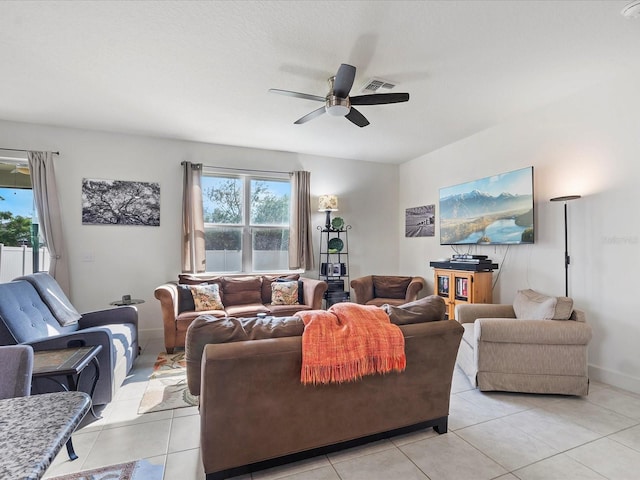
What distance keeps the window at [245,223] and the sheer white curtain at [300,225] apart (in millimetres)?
194

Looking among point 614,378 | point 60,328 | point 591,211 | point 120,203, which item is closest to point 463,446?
point 614,378

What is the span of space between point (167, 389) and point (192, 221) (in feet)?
7.55

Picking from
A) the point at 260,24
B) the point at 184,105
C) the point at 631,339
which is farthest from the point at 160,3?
the point at 631,339

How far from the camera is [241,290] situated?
14.1 feet

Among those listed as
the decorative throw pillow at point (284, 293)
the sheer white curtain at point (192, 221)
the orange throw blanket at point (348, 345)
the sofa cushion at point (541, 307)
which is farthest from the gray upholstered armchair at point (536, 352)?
the sheer white curtain at point (192, 221)

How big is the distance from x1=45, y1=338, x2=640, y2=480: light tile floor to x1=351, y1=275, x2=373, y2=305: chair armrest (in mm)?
2338

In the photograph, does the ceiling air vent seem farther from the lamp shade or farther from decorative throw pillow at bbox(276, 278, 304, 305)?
decorative throw pillow at bbox(276, 278, 304, 305)

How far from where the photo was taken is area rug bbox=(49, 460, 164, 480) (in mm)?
1654

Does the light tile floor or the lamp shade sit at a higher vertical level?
the lamp shade

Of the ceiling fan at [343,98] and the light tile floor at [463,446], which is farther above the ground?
the ceiling fan at [343,98]

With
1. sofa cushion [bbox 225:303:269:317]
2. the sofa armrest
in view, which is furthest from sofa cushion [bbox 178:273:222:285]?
the sofa armrest

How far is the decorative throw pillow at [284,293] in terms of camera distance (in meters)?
4.22

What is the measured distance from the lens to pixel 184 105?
10.8 feet

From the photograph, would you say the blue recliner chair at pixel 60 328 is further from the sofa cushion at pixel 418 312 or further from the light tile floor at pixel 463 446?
the sofa cushion at pixel 418 312
